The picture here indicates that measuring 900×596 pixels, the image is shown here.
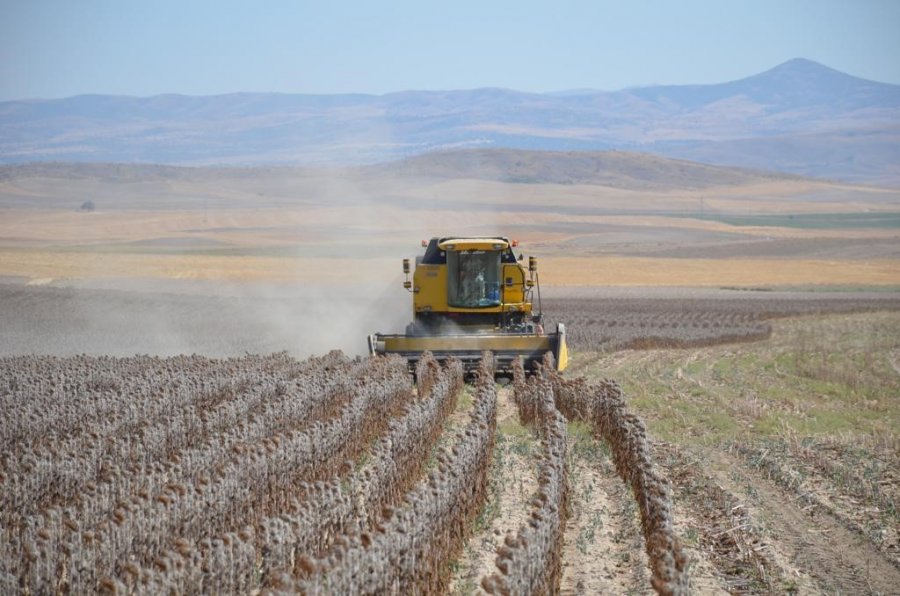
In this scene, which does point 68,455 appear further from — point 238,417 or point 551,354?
point 551,354

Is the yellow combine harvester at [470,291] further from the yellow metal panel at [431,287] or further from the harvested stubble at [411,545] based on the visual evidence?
the harvested stubble at [411,545]

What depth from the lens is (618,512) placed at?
463 inches

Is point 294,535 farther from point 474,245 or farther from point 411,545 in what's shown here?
point 474,245

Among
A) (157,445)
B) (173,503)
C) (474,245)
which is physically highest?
(474,245)

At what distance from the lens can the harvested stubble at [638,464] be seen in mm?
8125

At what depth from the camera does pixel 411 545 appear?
8.52 metres

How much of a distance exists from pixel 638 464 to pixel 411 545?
426cm

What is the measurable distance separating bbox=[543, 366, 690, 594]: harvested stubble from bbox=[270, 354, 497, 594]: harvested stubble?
1548 mm

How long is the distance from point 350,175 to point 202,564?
7610 inches

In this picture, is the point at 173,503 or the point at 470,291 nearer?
the point at 173,503

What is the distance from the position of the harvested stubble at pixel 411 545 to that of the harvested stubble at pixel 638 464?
1548 mm

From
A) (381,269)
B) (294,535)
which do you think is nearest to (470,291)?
(294,535)

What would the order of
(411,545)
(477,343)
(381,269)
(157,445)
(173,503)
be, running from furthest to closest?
1. (381,269)
2. (477,343)
3. (157,445)
4. (173,503)
5. (411,545)

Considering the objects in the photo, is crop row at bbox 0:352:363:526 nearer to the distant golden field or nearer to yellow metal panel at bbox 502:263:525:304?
yellow metal panel at bbox 502:263:525:304
